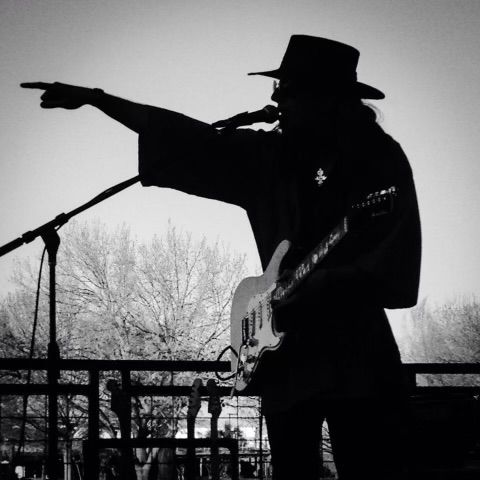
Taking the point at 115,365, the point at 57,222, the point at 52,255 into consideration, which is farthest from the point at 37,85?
the point at 115,365

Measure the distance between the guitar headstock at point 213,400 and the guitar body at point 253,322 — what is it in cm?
150

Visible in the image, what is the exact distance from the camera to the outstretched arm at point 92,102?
2121 millimetres

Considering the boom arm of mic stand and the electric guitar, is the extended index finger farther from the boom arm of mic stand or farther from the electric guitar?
the electric guitar

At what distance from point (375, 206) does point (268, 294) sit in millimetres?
695

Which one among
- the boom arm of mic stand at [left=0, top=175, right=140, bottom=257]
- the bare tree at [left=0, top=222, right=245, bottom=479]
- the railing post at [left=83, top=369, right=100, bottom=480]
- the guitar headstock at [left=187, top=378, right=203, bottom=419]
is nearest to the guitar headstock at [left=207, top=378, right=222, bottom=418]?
the guitar headstock at [left=187, top=378, right=203, bottom=419]

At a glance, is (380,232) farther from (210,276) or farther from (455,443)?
(210,276)

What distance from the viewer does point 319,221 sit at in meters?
1.79

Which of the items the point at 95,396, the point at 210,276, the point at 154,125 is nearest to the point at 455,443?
the point at 95,396

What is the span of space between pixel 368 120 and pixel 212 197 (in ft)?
Result: 1.90

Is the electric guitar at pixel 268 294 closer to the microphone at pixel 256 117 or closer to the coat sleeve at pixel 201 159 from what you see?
the coat sleeve at pixel 201 159

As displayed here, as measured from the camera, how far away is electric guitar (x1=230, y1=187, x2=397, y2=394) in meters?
1.57

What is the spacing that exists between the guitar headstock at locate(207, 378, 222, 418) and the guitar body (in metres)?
1.50

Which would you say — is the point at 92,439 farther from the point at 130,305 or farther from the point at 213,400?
the point at 130,305

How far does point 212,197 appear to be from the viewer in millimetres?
2137
